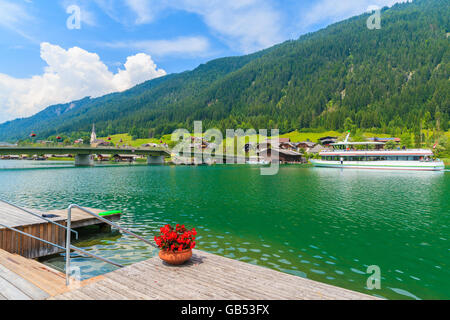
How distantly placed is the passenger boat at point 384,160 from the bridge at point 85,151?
83627mm

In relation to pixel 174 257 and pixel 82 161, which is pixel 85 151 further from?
pixel 174 257

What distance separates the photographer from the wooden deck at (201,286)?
786cm

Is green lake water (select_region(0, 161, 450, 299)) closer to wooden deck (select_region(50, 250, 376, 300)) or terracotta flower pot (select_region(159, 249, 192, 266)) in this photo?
wooden deck (select_region(50, 250, 376, 300))

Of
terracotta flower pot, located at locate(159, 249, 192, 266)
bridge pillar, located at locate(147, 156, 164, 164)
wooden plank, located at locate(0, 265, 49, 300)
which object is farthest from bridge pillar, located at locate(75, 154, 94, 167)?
terracotta flower pot, located at locate(159, 249, 192, 266)

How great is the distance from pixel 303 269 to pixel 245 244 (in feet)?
16.2

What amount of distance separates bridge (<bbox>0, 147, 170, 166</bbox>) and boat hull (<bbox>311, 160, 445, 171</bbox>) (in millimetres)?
85248

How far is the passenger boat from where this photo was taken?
94.1 meters

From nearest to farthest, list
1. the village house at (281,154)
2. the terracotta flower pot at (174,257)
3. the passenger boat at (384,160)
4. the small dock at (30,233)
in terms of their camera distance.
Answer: the terracotta flower pot at (174,257)
the small dock at (30,233)
the passenger boat at (384,160)
the village house at (281,154)

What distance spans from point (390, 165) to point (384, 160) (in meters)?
4.52

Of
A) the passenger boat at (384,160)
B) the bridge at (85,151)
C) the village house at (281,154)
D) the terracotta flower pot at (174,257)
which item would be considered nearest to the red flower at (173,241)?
the terracotta flower pot at (174,257)

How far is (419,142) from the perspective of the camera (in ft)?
530

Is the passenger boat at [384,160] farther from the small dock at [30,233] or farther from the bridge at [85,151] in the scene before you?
the small dock at [30,233]

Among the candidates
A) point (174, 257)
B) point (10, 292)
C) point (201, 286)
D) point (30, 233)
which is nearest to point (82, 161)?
point (30, 233)

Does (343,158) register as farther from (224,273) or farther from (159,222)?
(224,273)
